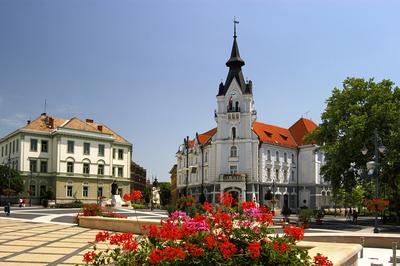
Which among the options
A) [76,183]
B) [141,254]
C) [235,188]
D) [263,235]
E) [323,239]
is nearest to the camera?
[141,254]

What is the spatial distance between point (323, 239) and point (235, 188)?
48.0 m

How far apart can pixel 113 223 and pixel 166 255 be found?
2054cm

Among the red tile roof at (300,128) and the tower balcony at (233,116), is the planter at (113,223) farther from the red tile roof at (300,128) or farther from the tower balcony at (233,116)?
the red tile roof at (300,128)

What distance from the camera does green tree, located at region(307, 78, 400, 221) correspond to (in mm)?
35062

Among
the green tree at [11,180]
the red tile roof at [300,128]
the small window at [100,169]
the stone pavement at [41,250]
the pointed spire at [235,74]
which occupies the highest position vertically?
the pointed spire at [235,74]

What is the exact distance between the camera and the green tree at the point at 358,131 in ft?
115

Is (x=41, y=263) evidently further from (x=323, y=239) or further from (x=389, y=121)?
(x=389, y=121)

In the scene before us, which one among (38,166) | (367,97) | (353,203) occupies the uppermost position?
(367,97)

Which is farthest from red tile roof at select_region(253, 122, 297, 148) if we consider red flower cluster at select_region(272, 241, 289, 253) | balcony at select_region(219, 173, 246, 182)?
Result: red flower cluster at select_region(272, 241, 289, 253)

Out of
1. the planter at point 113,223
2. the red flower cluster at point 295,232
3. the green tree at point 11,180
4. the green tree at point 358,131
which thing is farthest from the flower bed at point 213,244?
the green tree at point 11,180

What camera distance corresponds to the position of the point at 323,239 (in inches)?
674

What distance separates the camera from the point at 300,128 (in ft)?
254

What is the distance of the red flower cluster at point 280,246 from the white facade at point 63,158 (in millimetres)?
64943

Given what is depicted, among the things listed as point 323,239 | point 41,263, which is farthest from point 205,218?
point 323,239
